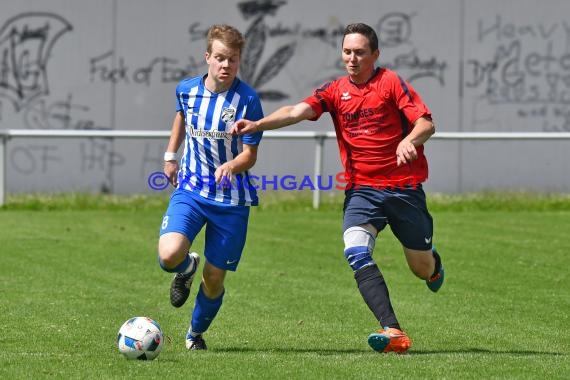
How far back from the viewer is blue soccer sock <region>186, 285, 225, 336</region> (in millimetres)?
8438

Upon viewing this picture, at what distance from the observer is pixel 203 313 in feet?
27.8

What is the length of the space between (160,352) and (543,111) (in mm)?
14959

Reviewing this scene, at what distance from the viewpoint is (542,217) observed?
1816 cm

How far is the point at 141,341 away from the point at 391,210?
1993mm

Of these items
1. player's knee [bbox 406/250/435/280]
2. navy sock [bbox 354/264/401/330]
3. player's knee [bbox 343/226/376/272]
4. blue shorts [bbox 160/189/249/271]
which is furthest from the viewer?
player's knee [bbox 406/250/435/280]

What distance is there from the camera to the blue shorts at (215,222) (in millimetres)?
8422

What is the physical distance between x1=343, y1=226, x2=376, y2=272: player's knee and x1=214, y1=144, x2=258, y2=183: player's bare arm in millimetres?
806

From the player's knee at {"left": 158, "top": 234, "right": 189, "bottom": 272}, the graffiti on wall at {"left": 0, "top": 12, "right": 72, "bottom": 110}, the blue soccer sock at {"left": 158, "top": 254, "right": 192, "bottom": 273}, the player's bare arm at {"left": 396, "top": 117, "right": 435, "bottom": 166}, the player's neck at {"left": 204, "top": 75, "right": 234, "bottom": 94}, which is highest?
the graffiti on wall at {"left": 0, "top": 12, "right": 72, "bottom": 110}

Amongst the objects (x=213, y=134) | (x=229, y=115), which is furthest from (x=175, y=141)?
(x=229, y=115)

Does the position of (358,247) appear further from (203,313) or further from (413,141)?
(203,313)

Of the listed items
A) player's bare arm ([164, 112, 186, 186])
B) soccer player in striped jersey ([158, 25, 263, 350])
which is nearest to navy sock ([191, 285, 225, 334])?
soccer player in striped jersey ([158, 25, 263, 350])

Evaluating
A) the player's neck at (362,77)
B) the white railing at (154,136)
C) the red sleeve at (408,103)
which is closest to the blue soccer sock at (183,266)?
the player's neck at (362,77)

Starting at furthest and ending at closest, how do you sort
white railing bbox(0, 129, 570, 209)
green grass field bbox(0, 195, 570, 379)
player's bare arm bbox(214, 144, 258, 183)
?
white railing bbox(0, 129, 570, 209) → player's bare arm bbox(214, 144, 258, 183) → green grass field bbox(0, 195, 570, 379)

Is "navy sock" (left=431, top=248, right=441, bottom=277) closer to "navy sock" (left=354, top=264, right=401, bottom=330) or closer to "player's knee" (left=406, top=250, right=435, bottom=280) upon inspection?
"player's knee" (left=406, top=250, right=435, bottom=280)
